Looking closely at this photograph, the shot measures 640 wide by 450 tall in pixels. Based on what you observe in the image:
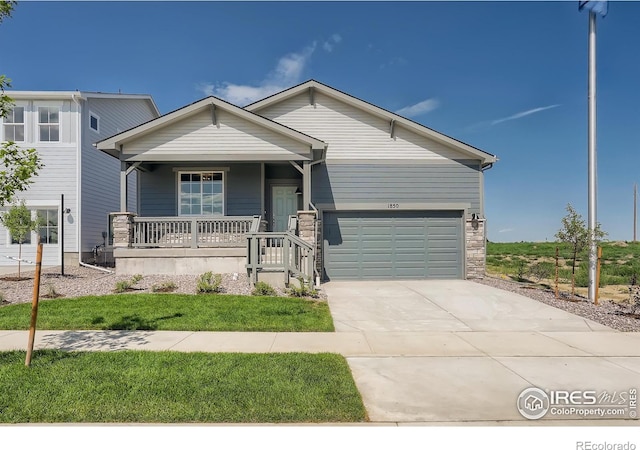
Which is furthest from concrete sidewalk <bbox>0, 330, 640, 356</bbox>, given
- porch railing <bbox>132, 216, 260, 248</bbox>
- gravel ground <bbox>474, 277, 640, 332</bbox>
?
porch railing <bbox>132, 216, 260, 248</bbox>

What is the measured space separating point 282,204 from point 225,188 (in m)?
2.25

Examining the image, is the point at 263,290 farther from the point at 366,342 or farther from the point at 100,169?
the point at 100,169

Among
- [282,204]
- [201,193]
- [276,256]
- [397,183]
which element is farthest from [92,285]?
[397,183]

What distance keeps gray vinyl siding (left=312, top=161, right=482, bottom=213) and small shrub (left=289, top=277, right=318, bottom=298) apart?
14.6 ft

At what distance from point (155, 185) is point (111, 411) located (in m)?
11.8

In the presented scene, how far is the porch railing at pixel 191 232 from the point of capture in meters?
11.9

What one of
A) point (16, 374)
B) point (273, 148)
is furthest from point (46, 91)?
point (16, 374)

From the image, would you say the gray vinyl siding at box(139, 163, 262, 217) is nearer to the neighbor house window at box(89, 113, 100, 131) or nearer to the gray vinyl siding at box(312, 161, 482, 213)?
the gray vinyl siding at box(312, 161, 482, 213)

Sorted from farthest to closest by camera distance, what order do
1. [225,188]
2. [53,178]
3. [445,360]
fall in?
1. [53,178]
2. [225,188]
3. [445,360]

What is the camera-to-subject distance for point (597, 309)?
8633 millimetres

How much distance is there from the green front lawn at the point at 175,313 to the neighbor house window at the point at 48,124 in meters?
10.1

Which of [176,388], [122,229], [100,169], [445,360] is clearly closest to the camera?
[176,388]

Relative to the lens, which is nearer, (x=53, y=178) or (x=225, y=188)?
(x=225, y=188)
